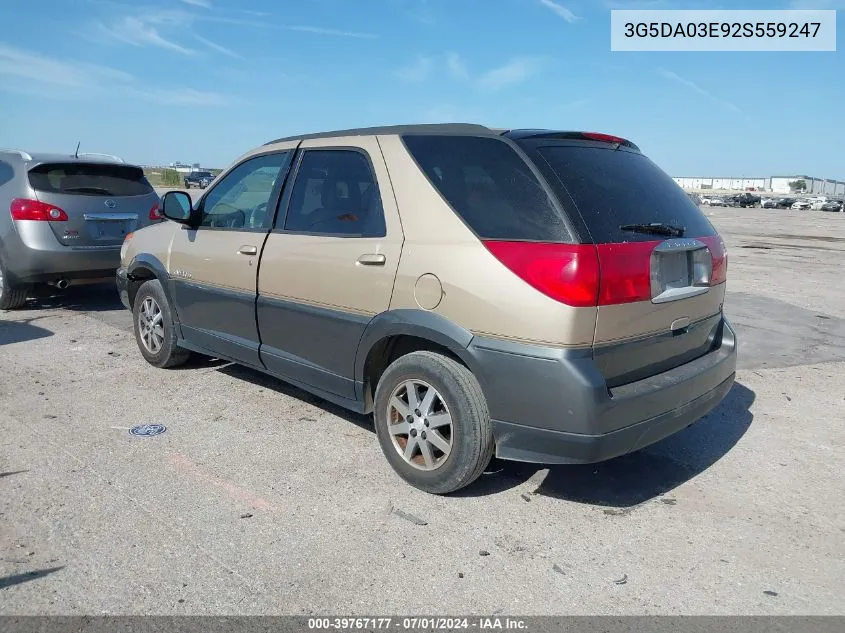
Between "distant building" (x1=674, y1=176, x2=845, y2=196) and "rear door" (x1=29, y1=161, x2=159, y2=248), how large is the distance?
477ft

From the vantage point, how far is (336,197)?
4.12 metres

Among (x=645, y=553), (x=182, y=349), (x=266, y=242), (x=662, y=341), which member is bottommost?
(x=645, y=553)

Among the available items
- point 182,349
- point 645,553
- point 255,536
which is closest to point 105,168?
point 182,349

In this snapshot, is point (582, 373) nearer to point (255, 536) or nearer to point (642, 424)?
point (642, 424)

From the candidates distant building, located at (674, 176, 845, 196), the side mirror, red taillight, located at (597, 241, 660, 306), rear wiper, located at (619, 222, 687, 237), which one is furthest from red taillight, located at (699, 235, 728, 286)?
distant building, located at (674, 176, 845, 196)

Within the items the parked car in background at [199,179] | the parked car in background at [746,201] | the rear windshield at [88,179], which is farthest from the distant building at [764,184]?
the rear windshield at [88,179]

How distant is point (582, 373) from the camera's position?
9.77 feet

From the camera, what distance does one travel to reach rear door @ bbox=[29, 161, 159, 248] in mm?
7383

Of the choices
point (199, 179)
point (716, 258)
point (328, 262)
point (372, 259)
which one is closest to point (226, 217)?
point (328, 262)

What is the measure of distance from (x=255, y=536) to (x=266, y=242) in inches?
79.1

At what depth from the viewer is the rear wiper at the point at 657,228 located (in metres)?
3.25

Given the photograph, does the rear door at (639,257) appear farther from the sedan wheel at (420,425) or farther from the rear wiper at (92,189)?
the rear wiper at (92,189)

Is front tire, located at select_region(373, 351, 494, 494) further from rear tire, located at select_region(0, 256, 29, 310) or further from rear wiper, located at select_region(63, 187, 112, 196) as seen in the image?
rear tire, located at select_region(0, 256, 29, 310)

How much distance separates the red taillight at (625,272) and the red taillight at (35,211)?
6.40 meters
